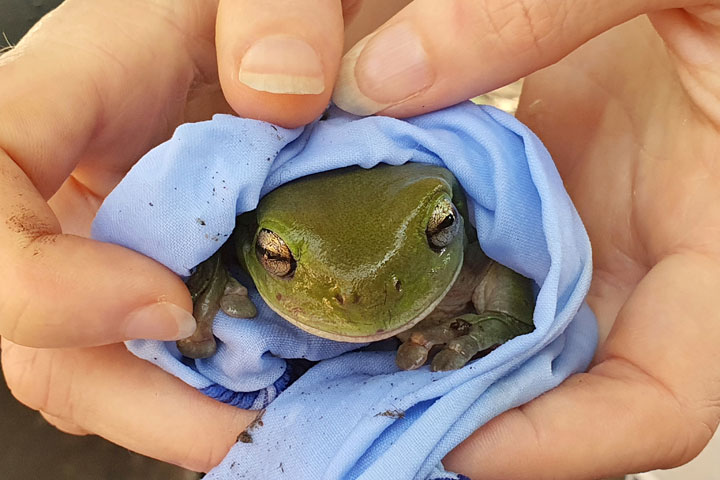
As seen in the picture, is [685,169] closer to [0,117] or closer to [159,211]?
[159,211]

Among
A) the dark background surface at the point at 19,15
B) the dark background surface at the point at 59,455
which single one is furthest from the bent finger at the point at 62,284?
the dark background surface at the point at 19,15

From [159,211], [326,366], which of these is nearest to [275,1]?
[159,211]

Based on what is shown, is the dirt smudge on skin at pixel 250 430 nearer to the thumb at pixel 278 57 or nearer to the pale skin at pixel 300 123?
the pale skin at pixel 300 123

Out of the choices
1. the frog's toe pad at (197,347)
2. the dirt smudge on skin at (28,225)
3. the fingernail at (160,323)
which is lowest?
the frog's toe pad at (197,347)

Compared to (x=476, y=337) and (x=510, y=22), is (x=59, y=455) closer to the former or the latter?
(x=476, y=337)

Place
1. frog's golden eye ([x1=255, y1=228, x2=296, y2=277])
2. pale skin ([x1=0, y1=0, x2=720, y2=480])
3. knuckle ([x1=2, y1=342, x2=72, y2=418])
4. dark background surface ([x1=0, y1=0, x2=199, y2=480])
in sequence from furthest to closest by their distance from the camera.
Result: dark background surface ([x1=0, y1=0, x2=199, y2=480]) → knuckle ([x1=2, y1=342, x2=72, y2=418]) → frog's golden eye ([x1=255, y1=228, x2=296, y2=277]) → pale skin ([x1=0, y1=0, x2=720, y2=480])

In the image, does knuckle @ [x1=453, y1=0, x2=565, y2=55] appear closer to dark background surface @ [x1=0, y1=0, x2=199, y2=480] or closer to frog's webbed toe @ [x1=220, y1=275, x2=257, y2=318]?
frog's webbed toe @ [x1=220, y1=275, x2=257, y2=318]

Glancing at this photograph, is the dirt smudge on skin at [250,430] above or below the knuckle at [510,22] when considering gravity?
below

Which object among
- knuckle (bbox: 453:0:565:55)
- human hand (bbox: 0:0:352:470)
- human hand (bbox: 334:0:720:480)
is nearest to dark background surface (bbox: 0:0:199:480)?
human hand (bbox: 0:0:352:470)
